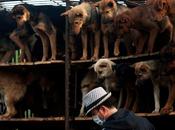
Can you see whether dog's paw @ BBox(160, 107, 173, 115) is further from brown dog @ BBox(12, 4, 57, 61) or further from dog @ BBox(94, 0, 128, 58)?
brown dog @ BBox(12, 4, 57, 61)

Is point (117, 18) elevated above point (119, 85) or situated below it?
above

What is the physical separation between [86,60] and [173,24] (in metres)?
1.61

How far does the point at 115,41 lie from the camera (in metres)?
10.1

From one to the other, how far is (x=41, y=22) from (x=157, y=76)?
2363 millimetres

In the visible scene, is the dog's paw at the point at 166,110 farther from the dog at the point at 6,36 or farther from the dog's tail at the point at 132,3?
the dog at the point at 6,36

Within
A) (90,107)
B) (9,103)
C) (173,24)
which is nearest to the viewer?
(90,107)

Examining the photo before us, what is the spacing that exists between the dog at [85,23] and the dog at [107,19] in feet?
0.57

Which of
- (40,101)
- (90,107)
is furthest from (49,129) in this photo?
(90,107)

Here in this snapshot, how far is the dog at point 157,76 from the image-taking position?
29.8 ft

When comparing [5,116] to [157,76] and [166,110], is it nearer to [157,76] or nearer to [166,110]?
[157,76]

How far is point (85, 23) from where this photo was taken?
397 inches

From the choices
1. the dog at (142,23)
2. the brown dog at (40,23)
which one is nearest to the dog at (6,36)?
the brown dog at (40,23)

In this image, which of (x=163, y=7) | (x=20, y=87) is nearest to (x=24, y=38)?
(x=20, y=87)

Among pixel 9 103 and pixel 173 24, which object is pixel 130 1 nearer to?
pixel 173 24
